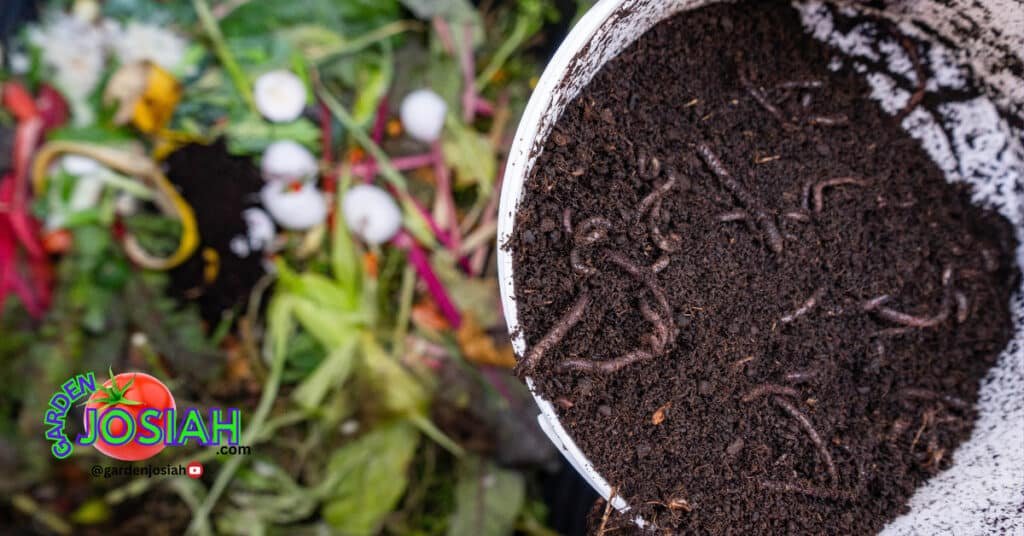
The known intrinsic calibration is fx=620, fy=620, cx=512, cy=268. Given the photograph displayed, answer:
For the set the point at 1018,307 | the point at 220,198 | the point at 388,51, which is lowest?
the point at 1018,307

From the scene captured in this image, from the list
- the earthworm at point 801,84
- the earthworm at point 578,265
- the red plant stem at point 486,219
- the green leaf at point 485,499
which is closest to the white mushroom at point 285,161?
the red plant stem at point 486,219

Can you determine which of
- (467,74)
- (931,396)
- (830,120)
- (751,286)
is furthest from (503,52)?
(931,396)

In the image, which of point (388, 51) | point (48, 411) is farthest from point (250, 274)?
point (388, 51)

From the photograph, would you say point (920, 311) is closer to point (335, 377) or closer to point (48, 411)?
point (335, 377)

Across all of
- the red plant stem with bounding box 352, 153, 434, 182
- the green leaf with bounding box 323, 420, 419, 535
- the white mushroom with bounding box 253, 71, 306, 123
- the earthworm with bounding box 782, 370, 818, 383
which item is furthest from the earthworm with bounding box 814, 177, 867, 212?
the white mushroom with bounding box 253, 71, 306, 123

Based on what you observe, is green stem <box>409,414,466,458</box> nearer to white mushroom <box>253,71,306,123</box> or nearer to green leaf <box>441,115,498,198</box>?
green leaf <box>441,115,498,198</box>

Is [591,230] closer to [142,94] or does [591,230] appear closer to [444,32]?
[444,32]

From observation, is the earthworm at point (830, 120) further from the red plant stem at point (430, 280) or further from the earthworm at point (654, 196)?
the red plant stem at point (430, 280)

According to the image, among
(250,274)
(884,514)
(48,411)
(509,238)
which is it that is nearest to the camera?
(509,238)
